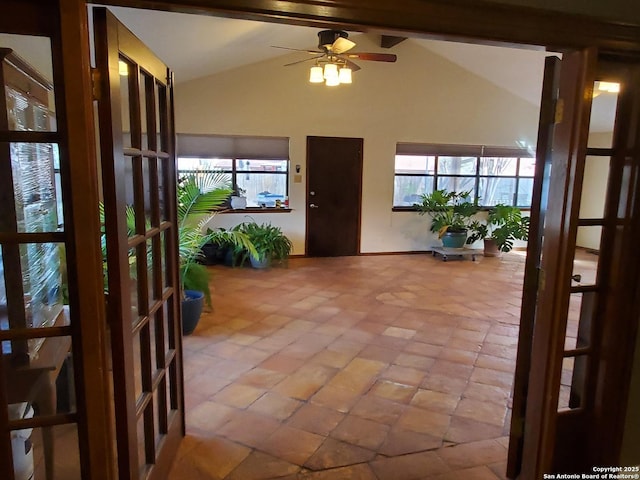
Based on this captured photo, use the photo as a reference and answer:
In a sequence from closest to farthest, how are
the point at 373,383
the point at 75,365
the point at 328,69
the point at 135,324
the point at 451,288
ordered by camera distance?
the point at 75,365 < the point at 135,324 < the point at 373,383 < the point at 328,69 < the point at 451,288

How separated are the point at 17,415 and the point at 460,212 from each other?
674 cm

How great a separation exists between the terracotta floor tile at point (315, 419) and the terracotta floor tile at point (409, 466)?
1.21 feet

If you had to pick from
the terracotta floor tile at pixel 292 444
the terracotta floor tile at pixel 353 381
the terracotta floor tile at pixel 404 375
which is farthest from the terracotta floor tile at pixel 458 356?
the terracotta floor tile at pixel 292 444

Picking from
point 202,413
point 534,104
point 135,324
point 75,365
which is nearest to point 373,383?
point 202,413

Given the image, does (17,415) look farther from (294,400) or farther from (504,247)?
(504,247)

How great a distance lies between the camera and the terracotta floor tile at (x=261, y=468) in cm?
203

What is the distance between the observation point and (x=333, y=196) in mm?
6930

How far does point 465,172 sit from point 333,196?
2.41 m

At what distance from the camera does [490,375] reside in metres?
3.06

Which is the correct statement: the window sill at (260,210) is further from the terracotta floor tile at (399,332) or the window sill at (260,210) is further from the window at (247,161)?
the terracotta floor tile at (399,332)

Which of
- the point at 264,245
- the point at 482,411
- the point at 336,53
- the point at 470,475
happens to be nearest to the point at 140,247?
the point at 470,475

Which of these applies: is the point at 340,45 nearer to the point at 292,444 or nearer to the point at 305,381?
the point at 305,381

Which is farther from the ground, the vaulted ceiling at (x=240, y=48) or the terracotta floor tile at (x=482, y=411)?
the vaulted ceiling at (x=240, y=48)

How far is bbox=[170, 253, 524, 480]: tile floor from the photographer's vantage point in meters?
2.15
